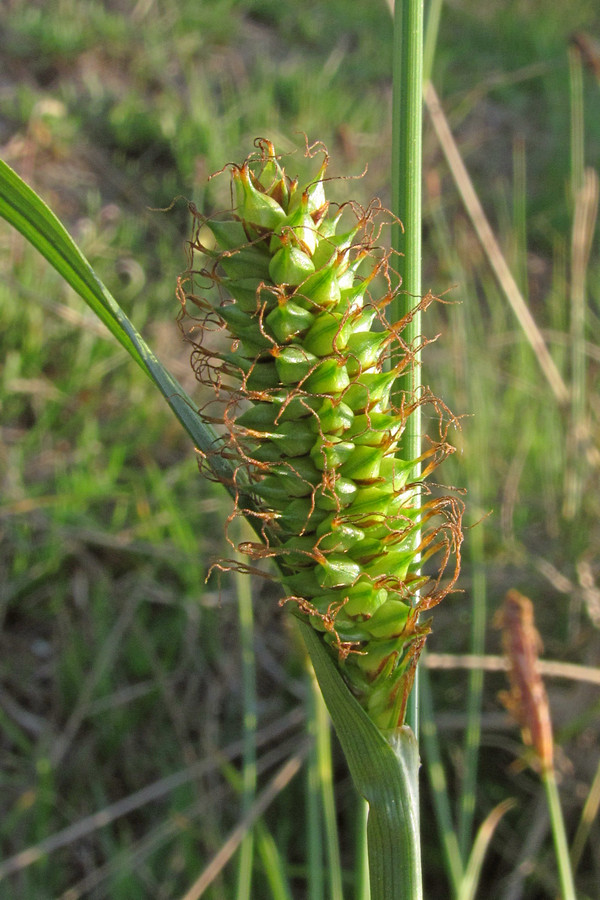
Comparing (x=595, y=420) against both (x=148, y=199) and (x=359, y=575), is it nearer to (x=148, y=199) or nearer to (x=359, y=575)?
(x=359, y=575)

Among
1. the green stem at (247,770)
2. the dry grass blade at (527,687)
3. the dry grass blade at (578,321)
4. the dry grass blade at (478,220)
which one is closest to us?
the dry grass blade at (527,687)

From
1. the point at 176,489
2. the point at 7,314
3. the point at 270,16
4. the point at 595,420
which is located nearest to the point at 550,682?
the point at 595,420

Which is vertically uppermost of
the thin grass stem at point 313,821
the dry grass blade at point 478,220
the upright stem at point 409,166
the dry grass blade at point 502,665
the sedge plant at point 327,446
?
the dry grass blade at point 478,220

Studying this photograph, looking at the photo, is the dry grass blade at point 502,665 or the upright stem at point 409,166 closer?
the upright stem at point 409,166

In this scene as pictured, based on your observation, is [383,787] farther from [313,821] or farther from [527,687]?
[313,821]

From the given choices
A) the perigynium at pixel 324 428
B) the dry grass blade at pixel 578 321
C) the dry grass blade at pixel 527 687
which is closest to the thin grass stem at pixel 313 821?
the dry grass blade at pixel 527 687

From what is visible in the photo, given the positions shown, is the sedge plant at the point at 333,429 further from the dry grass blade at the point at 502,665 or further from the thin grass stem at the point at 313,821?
the dry grass blade at the point at 502,665

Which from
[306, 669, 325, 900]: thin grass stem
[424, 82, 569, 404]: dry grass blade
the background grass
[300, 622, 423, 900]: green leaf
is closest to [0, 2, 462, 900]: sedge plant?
[300, 622, 423, 900]: green leaf
